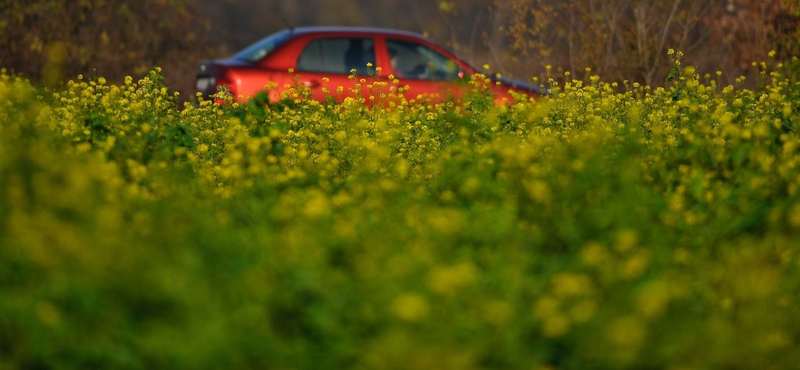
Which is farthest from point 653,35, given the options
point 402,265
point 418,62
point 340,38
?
point 402,265

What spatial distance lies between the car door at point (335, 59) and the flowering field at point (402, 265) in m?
4.58

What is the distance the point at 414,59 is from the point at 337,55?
2.67 feet

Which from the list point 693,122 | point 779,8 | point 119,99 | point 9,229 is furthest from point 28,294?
point 779,8

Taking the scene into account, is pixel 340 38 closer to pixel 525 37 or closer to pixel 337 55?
pixel 337 55

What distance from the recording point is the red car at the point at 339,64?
9789 mm

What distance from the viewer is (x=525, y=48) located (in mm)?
11352

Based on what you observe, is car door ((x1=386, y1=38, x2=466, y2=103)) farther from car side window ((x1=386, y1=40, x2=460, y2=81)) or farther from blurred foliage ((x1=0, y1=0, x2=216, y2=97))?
blurred foliage ((x1=0, y1=0, x2=216, y2=97))

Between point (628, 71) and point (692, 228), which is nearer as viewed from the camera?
point (692, 228)

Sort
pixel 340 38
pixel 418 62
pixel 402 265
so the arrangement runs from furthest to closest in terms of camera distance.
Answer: pixel 418 62, pixel 340 38, pixel 402 265

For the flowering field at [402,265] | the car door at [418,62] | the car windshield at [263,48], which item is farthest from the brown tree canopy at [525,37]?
the flowering field at [402,265]

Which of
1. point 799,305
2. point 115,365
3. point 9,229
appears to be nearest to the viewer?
point 115,365

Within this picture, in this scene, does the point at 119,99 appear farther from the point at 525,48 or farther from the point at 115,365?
the point at 525,48

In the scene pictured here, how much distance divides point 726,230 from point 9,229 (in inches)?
111

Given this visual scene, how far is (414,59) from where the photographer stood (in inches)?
415
